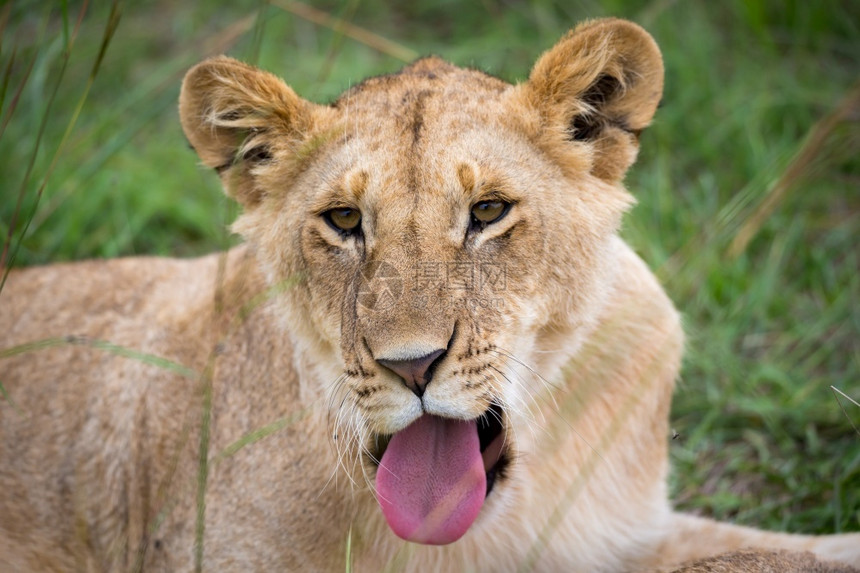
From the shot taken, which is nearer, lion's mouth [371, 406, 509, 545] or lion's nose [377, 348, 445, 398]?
lion's nose [377, 348, 445, 398]

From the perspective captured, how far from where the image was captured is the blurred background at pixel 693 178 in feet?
13.7

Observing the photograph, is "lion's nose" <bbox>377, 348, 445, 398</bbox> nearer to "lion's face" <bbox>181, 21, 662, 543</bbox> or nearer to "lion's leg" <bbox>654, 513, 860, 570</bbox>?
"lion's face" <bbox>181, 21, 662, 543</bbox>

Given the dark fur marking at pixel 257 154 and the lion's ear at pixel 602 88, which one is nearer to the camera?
the lion's ear at pixel 602 88

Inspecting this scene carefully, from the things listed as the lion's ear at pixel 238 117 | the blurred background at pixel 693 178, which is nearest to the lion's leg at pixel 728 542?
the blurred background at pixel 693 178

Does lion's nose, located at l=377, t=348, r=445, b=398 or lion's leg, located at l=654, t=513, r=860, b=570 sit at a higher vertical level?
lion's nose, located at l=377, t=348, r=445, b=398

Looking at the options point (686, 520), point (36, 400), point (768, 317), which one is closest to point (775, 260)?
point (768, 317)

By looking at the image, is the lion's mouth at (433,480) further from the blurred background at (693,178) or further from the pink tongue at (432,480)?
the blurred background at (693,178)

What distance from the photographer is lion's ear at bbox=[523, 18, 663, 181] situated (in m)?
2.92

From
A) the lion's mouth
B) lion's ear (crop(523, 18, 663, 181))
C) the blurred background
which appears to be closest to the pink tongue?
the lion's mouth

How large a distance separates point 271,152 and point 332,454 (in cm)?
95

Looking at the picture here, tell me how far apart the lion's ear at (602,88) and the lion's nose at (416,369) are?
2.84ft

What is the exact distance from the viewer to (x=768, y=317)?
16.4ft

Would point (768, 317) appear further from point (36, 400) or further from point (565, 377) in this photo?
point (36, 400)

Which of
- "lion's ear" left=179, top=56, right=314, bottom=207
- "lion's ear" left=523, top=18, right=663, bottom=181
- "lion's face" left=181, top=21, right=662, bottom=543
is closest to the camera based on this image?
"lion's face" left=181, top=21, right=662, bottom=543
